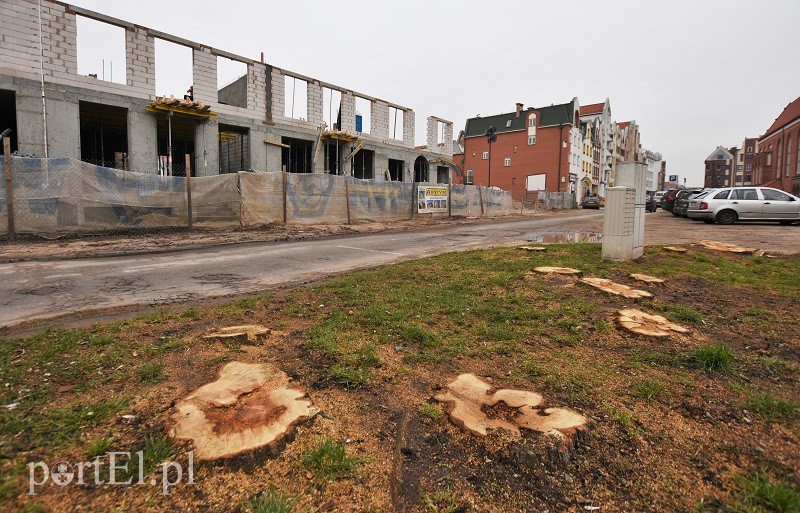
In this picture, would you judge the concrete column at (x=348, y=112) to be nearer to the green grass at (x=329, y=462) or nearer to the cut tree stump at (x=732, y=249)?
the cut tree stump at (x=732, y=249)

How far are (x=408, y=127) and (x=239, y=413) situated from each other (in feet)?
96.1

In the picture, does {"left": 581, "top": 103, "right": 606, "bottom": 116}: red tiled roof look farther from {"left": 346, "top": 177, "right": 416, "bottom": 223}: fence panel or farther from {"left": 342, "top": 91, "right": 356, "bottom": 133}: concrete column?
{"left": 346, "top": 177, "right": 416, "bottom": 223}: fence panel

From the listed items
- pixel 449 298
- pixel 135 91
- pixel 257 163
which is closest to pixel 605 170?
pixel 257 163

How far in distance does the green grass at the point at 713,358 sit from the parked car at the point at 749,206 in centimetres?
1930

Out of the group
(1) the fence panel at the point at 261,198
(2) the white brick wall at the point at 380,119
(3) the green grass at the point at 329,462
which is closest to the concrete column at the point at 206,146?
(1) the fence panel at the point at 261,198

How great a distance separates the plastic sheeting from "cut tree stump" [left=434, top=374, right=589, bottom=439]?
13.3 metres

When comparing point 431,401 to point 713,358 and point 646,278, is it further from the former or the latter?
point 646,278

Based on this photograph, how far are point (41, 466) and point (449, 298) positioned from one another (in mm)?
3844

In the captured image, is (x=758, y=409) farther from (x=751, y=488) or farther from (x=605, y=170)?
(x=605, y=170)

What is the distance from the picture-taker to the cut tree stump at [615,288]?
4984 millimetres

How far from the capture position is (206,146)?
19547 millimetres

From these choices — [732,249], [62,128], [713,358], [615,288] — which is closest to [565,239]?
[732,249]

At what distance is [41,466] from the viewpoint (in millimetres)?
1803

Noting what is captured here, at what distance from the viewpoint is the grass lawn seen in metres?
1.77
